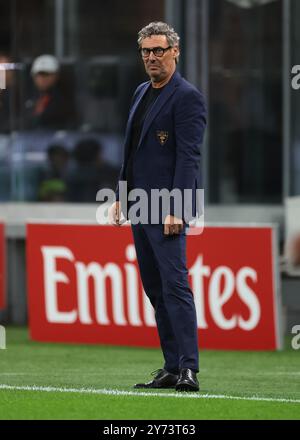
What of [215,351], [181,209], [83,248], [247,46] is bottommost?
[215,351]

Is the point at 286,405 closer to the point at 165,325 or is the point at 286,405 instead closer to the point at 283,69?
the point at 165,325

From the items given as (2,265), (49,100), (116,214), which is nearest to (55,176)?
(49,100)

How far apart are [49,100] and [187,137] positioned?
8302 millimetres

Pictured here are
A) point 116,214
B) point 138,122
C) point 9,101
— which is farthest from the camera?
point 9,101

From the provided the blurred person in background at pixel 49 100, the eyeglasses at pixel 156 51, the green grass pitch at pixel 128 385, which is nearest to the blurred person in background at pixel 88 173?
the blurred person in background at pixel 49 100

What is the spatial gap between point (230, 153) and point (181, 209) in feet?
25.0

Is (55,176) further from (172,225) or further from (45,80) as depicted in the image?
(172,225)

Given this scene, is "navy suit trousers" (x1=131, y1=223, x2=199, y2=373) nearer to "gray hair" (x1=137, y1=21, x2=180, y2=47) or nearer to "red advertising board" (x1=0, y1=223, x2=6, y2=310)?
"gray hair" (x1=137, y1=21, x2=180, y2=47)

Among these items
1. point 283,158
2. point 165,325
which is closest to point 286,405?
point 165,325

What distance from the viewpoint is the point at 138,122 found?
8039 mm

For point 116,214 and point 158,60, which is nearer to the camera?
point 158,60

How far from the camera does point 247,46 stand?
15.1 metres

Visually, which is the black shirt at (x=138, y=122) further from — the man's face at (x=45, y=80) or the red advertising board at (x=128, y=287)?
the man's face at (x=45, y=80)

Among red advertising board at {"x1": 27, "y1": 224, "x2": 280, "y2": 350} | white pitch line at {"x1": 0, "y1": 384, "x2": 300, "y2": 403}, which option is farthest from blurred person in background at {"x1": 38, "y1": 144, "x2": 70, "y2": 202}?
white pitch line at {"x1": 0, "y1": 384, "x2": 300, "y2": 403}
